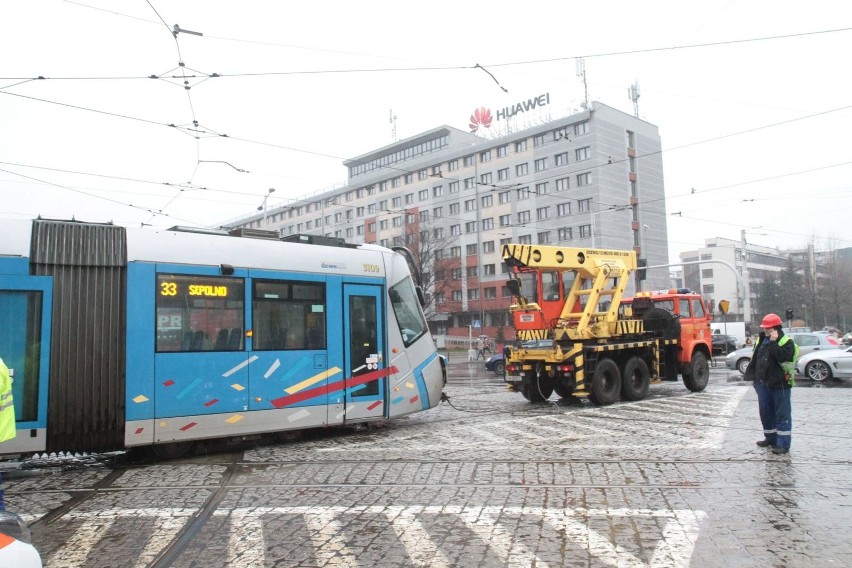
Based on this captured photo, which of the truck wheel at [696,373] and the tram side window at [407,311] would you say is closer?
the tram side window at [407,311]

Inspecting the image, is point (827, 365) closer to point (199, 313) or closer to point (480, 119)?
point (199, 313)

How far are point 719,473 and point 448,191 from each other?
205 ft

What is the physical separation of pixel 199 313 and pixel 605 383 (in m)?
8.85

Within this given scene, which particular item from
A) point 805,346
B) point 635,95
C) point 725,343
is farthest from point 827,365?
point 635,95

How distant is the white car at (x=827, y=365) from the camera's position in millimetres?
17391

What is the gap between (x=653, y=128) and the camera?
205 feet

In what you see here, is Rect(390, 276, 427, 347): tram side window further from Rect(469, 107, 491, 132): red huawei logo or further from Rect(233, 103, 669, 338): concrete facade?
Rect(469, 107, 491, 132): red huawei logo

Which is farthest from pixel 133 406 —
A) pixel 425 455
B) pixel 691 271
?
pixel 691 271

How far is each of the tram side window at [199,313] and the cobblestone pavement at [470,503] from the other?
158 cm

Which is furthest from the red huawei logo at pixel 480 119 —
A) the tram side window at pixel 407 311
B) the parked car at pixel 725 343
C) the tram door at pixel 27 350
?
the tram door at pixel 27 350

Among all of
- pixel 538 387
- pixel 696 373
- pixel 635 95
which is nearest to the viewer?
pixel 538 387

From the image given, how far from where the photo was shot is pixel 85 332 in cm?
746

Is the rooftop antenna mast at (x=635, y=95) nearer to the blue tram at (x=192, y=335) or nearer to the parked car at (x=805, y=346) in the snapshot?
the parked car at (x=805, y=346)

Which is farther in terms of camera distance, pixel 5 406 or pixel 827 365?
pixel 827 365
